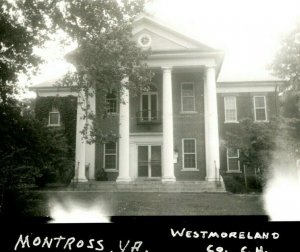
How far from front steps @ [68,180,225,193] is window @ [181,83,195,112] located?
6.59 meters

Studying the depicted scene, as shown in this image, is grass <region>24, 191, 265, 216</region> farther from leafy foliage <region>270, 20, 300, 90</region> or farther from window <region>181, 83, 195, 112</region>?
leafy foliage <region>270, 20, 300, 90</region>

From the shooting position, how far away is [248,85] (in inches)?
1139

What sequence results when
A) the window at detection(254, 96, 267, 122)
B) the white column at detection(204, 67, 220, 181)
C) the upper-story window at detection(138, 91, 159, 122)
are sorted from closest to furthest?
the white column at detection(204, 67, 220, 181), the upper-story window at detection(138, 91, 159, 122), the window at detection(254, 96, 267, 122)

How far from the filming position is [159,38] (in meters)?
23.6

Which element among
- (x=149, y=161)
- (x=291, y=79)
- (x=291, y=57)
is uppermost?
(x=291, y=57)

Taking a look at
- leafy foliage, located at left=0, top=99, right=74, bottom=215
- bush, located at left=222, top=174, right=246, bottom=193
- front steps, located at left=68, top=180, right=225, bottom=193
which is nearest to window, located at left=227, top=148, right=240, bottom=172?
bush, located at left=222, top=174, right=246, bottom=193

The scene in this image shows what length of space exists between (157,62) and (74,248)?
1943 cm

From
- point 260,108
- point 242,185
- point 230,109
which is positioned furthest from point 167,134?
point 260,108

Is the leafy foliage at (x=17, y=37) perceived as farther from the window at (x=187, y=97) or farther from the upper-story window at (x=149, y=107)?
the window at (x=187, y=97)

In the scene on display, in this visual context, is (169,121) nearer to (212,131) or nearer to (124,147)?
(212,131)

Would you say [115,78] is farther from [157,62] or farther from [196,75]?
[196,75]

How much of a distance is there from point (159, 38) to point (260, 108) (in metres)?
10.4

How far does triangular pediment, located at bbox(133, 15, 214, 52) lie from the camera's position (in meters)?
23.0

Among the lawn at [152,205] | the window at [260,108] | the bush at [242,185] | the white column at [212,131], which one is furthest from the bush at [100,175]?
the window at [260,108]
